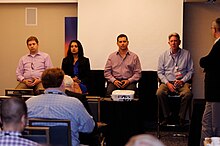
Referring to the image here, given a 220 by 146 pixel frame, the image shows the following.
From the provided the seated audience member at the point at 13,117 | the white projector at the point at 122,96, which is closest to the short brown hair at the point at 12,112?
the seated audience member at the point at 13,117

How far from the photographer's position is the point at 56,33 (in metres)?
8.13

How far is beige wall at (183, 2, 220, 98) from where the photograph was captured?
764 cm

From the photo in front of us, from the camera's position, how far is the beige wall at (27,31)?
8.11m

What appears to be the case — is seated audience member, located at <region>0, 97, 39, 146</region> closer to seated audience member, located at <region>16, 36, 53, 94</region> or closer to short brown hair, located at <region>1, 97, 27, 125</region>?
short brown hair, located at <region>1, 97, 27, 125</region>

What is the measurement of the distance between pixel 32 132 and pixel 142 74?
432 centimetres

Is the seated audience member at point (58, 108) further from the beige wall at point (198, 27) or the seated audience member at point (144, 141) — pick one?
the beige wall at point (198, 27)

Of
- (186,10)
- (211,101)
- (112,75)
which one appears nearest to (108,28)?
(112,75)

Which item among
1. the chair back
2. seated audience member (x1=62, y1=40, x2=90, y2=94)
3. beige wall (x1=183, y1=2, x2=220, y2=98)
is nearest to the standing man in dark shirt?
the chair back

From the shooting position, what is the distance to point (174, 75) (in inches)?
273

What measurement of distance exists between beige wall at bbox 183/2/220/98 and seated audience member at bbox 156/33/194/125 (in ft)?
2.17

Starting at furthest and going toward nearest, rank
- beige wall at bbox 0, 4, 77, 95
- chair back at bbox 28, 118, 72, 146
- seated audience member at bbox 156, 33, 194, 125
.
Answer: beige wall at bbox 0, 4, 77, 95, seated audience member at bbox 156, 33, 194, 125, chair back at bbox 28, 118, 72, 146

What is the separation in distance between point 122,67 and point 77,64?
2.42 ft

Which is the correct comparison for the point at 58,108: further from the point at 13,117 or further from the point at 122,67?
the point at 122,67

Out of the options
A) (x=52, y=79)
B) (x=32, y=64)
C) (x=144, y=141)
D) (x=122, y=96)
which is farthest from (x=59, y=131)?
(x=32, y=64)
